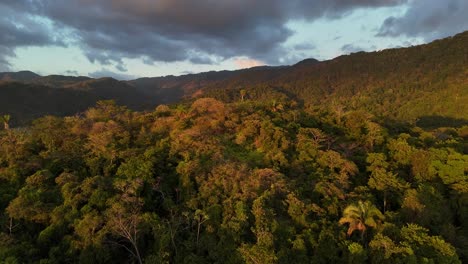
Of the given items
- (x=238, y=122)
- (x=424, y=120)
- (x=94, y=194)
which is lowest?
(x=424, y=120)

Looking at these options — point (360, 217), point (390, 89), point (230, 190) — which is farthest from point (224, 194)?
point (390, 89)

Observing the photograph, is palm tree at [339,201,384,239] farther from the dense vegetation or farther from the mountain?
the mountain

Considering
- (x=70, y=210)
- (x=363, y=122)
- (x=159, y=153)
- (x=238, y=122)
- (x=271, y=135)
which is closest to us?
(x=70, y=210)

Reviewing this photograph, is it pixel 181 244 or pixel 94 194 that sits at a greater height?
pixel 94 194

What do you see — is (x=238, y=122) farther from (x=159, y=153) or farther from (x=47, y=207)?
(x=47, y=207)

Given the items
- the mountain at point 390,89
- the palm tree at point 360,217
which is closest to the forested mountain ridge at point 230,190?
the palm tree at point 360,217

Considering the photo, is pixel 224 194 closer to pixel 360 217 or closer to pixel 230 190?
pixel 230 190

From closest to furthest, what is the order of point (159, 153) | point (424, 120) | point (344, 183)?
1. point (344, 183)
2. point (159, 153)
3. point (424, 120)

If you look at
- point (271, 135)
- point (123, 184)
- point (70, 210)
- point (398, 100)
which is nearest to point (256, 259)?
point (123, 184)
